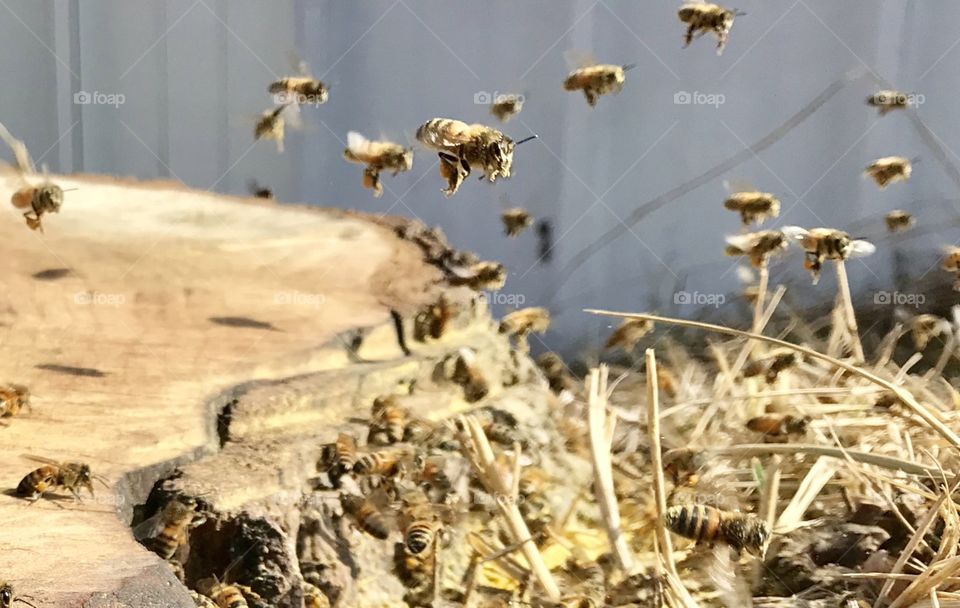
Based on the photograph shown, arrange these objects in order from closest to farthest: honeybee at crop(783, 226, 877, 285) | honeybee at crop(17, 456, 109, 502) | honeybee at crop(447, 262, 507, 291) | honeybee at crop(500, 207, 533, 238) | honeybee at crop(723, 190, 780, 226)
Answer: honeybee at crop(17, 456, 109, 502) < honeybee at crop(783, 226, 877, 285) < honeybee at crop(723, 190, 780, 226) < honeybee at crop(447, 262, 507, 291) < honeybee at crop(500, 207, 533, 238)

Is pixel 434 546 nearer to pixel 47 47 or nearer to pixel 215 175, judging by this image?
pixel 215 175

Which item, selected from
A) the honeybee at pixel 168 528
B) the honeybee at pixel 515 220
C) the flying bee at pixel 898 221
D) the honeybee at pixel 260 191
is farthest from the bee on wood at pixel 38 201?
the flying bee at pixel 898 221

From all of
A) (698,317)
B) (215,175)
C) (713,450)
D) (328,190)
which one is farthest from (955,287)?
(215,175)

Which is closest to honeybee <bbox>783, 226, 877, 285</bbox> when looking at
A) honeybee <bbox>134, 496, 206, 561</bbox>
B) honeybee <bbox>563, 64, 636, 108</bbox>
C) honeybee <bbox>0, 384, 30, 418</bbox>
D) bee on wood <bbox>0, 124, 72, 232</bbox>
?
honeybee <bbox>563, 64, 636, 108</bbox>

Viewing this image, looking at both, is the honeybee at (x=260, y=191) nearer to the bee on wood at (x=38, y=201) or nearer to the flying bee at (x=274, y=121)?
the flying bee at (x=274, y=121)

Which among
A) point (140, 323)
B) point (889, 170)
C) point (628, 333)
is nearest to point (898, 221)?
Answer: point (889, 170)

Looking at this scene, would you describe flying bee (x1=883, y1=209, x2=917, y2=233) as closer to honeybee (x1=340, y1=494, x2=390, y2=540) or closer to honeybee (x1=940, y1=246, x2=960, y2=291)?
honeybee (x1=940, y1=246, x2=960, y2=291)

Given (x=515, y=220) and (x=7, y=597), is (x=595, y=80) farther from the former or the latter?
(x=7, y=597)
